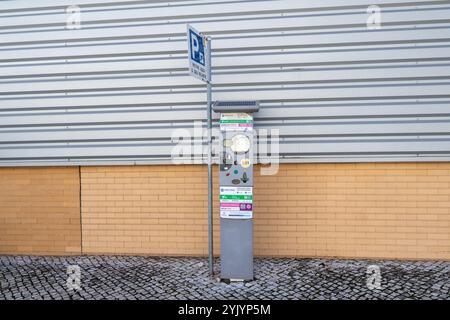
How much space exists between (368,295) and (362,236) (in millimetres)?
1296

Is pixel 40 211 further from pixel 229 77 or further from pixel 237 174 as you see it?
pixel 229 77

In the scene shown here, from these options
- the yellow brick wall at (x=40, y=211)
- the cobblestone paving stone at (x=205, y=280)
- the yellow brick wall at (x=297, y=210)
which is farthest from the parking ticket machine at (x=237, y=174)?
the yellow brick wall at (x=40, y=211)

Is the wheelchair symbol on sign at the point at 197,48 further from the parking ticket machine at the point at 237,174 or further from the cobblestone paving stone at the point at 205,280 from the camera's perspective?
the cobblestone paving stone at the point at 205,280

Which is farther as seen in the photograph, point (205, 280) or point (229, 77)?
point (229, 77)

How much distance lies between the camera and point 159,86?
5219 millimetres

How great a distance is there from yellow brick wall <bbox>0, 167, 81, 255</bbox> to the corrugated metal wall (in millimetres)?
261

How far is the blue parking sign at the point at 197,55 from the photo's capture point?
4.05 metres

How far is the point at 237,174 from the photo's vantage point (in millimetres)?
4227

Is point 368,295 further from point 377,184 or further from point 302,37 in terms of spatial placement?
point 302,37

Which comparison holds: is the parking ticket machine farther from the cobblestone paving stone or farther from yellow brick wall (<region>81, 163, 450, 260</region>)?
yellow brick wall (<region>81, 163, 450, 260</region>)

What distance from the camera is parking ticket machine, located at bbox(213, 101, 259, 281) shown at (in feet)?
13.8

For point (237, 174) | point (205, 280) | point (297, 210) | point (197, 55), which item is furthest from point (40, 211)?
point (297, 210)

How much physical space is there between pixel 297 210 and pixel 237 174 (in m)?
1.42

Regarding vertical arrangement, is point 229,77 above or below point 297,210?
above
